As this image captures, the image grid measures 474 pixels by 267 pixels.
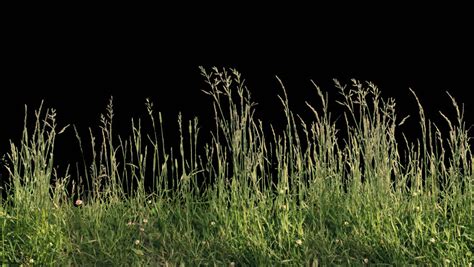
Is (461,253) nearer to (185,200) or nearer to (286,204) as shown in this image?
(286,204)

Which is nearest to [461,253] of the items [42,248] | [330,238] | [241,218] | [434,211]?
[434,211]

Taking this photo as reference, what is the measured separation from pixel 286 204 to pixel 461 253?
1.46m

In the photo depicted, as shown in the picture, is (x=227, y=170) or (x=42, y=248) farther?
(x=227, y=170)

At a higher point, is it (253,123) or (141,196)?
(253,123)

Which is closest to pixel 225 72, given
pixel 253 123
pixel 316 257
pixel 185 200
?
pixel 253 123

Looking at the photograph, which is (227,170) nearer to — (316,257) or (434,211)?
(316,257)

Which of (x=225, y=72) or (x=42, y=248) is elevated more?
(x=225, y=72)

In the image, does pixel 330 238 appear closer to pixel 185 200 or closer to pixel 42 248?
pixel 185 200

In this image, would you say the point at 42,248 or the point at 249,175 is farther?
the point at 249,175

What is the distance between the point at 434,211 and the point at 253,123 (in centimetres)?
162

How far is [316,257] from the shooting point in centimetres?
749

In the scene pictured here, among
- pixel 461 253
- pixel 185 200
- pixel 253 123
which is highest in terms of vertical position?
pixel 253 123

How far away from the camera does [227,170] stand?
8070mm

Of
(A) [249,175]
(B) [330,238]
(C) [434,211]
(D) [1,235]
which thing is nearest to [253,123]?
(A) [249,175]
